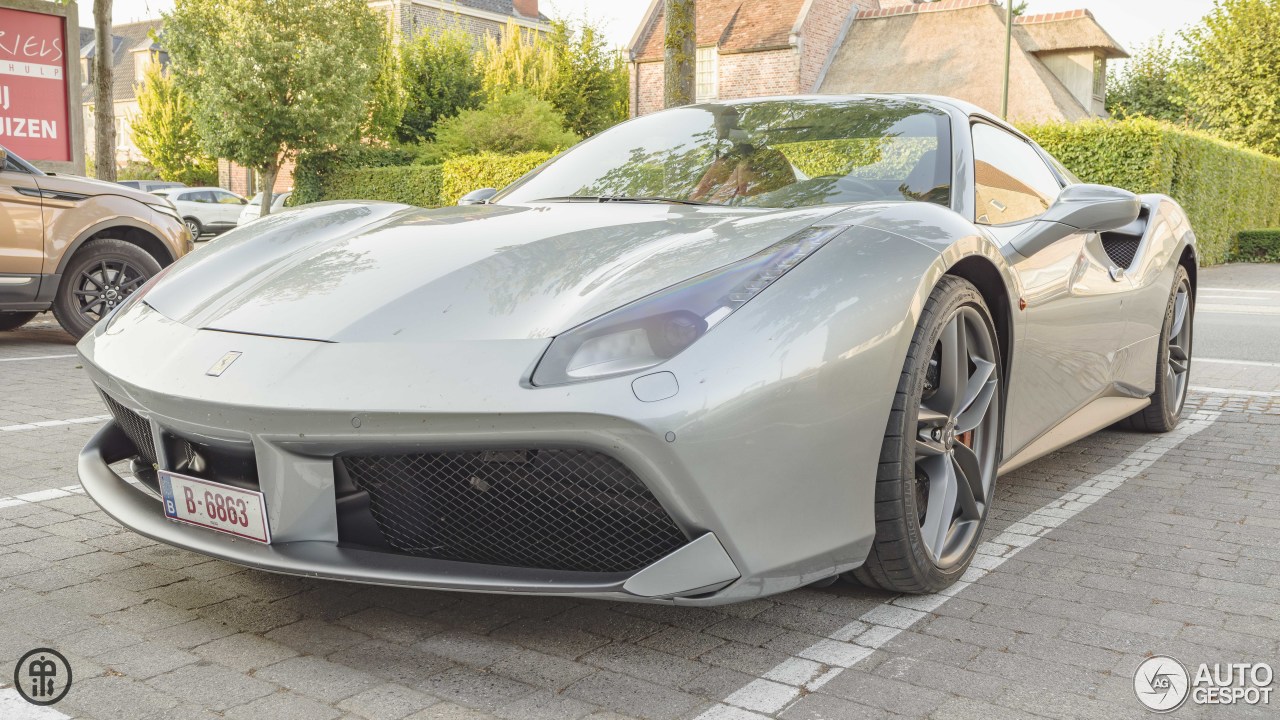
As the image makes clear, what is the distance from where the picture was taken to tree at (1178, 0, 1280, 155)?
29.8 metres

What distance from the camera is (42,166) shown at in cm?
1052

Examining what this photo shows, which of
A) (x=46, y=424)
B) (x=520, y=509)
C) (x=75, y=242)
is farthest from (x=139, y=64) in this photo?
(x=520, y=509)

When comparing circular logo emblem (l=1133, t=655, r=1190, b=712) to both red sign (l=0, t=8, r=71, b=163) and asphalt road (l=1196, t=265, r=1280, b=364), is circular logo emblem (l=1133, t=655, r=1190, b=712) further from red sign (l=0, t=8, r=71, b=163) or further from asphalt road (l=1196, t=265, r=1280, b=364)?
red sign (l=0, t=8, r=71, b=163)

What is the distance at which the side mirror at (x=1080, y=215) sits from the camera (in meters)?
3.30

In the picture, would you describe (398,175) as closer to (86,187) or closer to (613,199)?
(86,187)

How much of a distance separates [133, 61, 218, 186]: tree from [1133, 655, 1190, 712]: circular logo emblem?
45449 mm

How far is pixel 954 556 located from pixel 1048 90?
104ft

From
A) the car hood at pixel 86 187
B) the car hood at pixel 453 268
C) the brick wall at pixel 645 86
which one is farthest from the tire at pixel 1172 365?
the brick wall at pixel 645 86

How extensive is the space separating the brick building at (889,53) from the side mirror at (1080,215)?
93.3 ft

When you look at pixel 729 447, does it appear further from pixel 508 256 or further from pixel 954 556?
pixel 954 556

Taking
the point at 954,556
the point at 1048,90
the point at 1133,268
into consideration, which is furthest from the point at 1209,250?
the point at 954,556

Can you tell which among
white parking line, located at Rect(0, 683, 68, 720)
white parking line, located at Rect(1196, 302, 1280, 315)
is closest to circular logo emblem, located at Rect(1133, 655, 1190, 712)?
white parking line, located at Rect(0, 683, 68, 720)

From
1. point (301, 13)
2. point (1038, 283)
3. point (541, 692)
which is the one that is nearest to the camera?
point (541, 692)

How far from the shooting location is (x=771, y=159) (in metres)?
3.41
